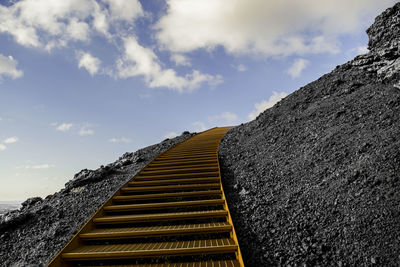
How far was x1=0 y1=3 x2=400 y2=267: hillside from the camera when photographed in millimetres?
3332

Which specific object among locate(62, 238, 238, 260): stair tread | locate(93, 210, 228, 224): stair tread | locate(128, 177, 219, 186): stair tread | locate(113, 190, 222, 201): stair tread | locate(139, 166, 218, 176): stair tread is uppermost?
locate(139, 166, 218, 176): stair tread

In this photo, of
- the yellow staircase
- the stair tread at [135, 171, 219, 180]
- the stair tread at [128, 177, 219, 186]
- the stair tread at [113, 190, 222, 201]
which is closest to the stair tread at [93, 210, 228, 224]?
the yellow staircase

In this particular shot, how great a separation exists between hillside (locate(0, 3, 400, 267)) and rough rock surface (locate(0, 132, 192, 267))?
0.08 feet

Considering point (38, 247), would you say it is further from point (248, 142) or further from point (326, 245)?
point (248, 142)

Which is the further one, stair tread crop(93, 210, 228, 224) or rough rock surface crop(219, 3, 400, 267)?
stair tread crop(93, 210, 228, 224)

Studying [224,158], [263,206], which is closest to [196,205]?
[263,206]

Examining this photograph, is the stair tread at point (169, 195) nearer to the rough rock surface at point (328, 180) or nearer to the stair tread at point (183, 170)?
the rough rock surface at point (328, 180)

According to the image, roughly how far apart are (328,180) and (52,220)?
5.81 metres

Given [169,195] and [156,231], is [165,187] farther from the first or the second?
[156,231]

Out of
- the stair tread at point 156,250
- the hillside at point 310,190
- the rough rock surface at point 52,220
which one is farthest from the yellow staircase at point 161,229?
the rough rock surface at point 52,220

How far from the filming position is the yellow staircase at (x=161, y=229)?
3.63 metres

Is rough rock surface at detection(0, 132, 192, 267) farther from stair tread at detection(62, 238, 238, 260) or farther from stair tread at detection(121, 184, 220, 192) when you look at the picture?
stair tread at detection(62, 238, 238, 260)

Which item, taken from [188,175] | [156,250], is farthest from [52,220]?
[188,175]

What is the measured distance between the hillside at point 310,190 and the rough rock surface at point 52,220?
0.02 metres
